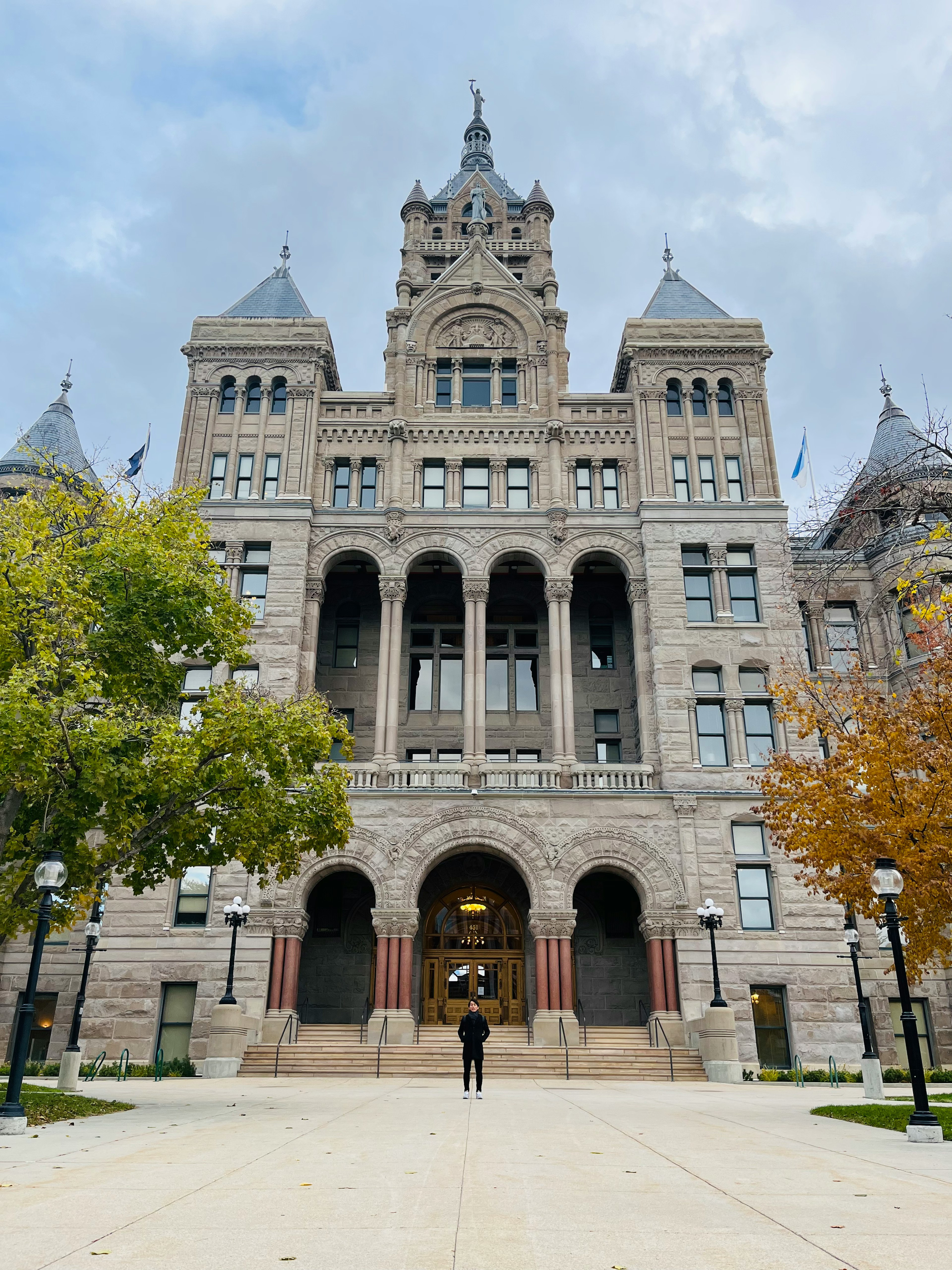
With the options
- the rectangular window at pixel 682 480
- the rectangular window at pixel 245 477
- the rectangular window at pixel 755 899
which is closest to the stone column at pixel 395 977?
the rectangular window at pixel 755 899

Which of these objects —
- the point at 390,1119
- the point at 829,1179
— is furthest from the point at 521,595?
the point at 829,1179

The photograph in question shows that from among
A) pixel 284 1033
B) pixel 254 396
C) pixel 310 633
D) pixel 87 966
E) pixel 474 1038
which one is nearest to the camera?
pixel 474 1038

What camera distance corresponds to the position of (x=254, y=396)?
136ft

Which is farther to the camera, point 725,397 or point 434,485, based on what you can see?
point 725,397

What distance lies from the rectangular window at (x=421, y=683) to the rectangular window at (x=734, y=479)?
47.3 ft

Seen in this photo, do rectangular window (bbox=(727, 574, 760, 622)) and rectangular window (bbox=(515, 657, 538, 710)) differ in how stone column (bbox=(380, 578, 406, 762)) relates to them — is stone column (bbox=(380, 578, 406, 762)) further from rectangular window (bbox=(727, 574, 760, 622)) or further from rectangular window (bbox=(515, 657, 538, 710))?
rectangular window (bbox=(727, 574, 760, 622))

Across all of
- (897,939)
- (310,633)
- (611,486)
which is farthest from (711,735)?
(897,939)

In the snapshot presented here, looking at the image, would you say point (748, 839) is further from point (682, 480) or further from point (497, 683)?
point (682, 480)

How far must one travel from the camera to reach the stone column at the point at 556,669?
3588cm

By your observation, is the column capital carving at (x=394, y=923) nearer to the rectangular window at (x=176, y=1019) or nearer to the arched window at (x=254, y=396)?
the rectangular window at (x=176, y=1019)

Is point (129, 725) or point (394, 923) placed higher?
point (129, 725)

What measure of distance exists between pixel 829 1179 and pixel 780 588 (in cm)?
3063

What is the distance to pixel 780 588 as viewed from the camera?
37.7 m

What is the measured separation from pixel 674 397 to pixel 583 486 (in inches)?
233
